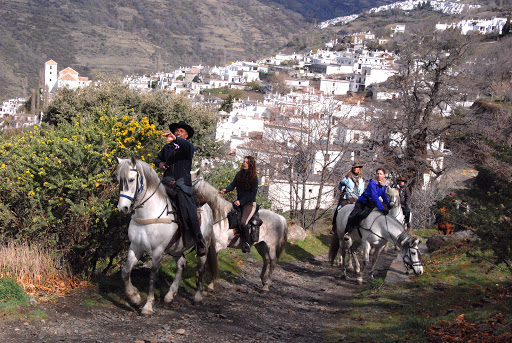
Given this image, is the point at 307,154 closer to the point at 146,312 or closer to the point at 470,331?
the point at 146,312

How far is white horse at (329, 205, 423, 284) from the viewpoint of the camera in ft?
38.1

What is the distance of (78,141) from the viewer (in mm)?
9711

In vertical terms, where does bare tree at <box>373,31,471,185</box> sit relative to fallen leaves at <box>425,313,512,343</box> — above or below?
above

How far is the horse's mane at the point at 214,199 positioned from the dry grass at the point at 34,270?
2715 mm

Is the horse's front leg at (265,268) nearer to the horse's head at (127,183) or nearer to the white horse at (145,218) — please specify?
the white horse at (145,218)

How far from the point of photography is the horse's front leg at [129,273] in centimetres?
829

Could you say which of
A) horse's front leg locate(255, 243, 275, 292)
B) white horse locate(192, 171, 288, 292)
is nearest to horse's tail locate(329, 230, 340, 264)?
white horse locate(192, 171, 288, 292)

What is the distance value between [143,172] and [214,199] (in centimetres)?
238

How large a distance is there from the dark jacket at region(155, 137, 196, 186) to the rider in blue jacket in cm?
488

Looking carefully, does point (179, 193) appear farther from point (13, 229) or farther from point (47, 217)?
point (13, 229)

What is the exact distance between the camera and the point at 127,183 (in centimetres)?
786

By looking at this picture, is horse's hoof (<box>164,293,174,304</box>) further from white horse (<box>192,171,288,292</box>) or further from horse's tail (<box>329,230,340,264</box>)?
horse's tail (<box>329,230,340,264</box>)

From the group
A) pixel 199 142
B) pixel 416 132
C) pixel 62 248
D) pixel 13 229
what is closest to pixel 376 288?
pixel 62 248

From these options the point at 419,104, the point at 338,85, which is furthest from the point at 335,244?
the point at 338,85
